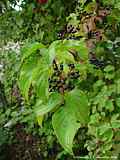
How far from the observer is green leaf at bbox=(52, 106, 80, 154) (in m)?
0.82

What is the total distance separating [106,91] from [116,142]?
267mm

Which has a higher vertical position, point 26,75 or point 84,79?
point 26,75

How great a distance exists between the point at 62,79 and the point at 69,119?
0.19 meters

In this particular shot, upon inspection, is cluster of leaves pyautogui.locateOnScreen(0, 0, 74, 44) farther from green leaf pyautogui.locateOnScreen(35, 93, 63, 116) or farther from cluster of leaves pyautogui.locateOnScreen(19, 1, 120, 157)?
green leaf pyautogui.locateOnScreen(35, 93, 63, 116)

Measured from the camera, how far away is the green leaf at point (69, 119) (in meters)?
0.82

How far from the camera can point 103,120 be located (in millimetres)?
2018

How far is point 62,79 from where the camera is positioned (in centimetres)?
100

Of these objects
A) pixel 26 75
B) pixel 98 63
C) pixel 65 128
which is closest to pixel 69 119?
pixel 65 128

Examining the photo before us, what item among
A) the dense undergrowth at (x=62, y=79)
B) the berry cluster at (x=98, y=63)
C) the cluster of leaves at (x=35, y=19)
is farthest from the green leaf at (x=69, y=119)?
the cluster of leaves at (x=35, y=19)

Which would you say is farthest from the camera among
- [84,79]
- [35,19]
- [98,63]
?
[35,19]

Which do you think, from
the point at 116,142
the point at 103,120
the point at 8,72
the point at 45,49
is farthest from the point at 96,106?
the point at 8,72

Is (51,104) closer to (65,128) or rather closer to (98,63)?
(65,128)

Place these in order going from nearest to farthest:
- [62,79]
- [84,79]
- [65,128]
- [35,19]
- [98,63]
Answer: [65,128] → [62,79] → [84,79] → [98,63] → [35,19]

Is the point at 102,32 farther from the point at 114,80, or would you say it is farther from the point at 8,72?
the point at 8,72
